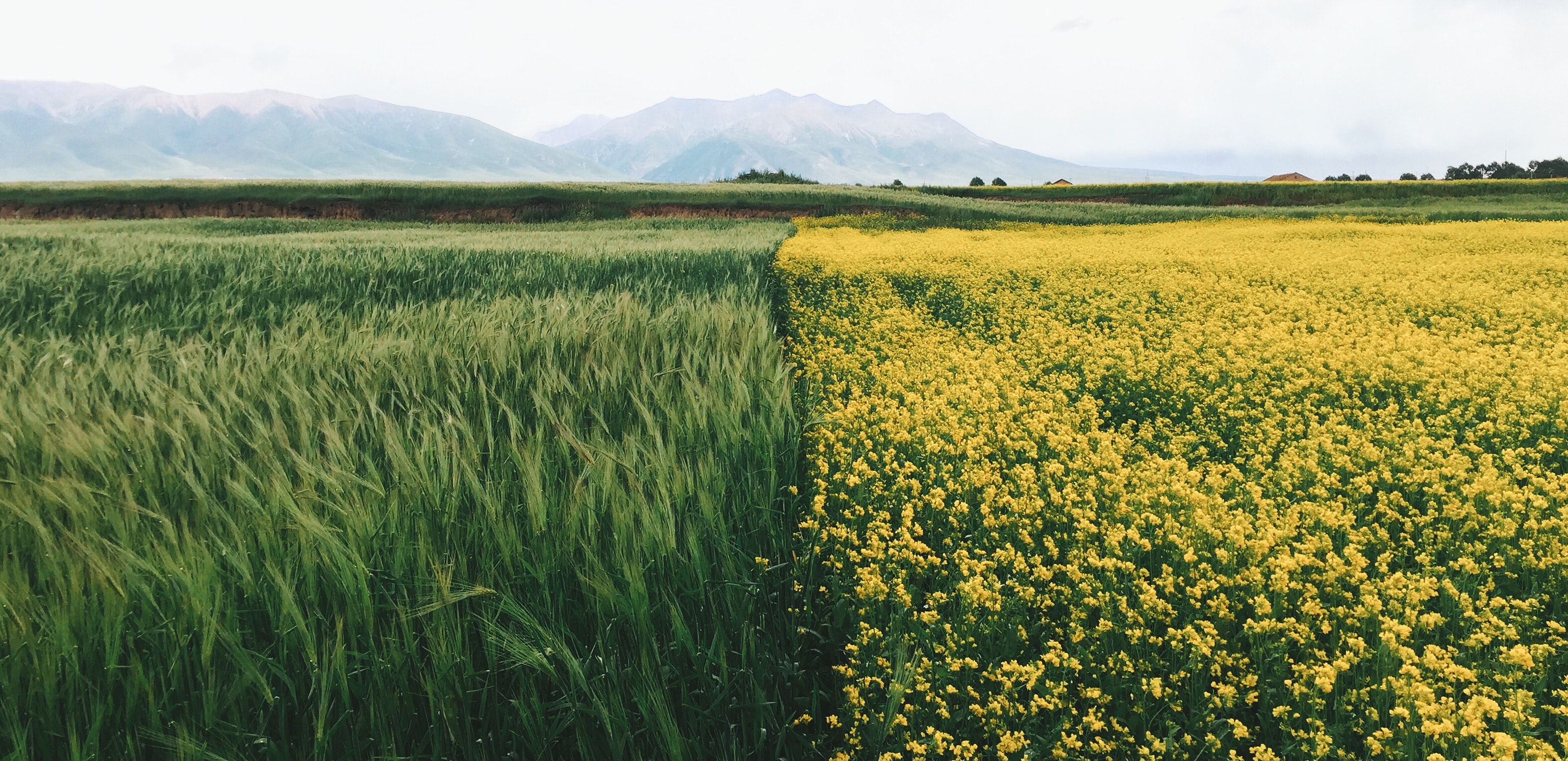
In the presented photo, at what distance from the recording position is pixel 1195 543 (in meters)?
2.51

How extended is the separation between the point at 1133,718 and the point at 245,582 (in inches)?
90.4

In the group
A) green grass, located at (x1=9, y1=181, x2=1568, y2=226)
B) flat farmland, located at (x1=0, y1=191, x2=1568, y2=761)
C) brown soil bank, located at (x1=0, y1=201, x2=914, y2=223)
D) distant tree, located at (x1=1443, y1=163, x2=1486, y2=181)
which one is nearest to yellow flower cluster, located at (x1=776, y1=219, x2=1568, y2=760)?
flat farmland, located at (x1=0, y1=191, x2=1568, y2=761)

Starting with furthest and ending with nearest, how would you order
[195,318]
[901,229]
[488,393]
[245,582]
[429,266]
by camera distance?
[901,229] → [429,266] → [195,318] → [488,393] → [245,582]

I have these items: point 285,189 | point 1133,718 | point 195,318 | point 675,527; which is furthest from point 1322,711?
point 285,189

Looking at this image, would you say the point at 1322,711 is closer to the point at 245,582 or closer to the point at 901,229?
the point at 245,582

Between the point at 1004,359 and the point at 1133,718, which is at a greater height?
the point at 1004,359

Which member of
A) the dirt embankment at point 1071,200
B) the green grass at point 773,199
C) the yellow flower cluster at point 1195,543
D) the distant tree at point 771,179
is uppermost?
the distant tree at point 771,179

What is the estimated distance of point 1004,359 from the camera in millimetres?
5289

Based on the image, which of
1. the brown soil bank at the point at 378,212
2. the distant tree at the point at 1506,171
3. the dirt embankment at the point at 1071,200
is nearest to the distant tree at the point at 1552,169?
the distant tree at the point at 1506,171

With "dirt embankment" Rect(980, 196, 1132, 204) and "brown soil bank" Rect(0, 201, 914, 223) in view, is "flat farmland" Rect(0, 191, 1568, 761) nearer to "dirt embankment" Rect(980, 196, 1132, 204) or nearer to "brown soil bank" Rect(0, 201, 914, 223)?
"brown soil bank" Rect(0, 201, 914, 223)

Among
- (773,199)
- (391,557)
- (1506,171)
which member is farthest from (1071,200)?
(391,557)

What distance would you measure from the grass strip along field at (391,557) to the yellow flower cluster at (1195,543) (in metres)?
0.43

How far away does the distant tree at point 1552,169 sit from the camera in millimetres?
53406

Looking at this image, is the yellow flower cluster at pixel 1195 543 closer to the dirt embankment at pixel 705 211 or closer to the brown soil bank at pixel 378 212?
the dirt embankment at pixel 705 211
